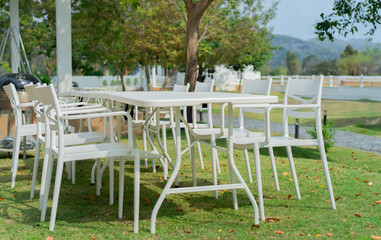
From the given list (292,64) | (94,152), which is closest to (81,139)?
(94,152)

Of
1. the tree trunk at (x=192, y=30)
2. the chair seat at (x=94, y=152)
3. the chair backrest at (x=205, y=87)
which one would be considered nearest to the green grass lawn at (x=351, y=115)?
the tree trunk at (x=192, y=30)

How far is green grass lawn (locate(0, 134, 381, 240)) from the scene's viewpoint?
2945mm

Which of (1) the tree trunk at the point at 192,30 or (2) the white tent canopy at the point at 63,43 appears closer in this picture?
(2) the white tent canopy at the point at 63,43

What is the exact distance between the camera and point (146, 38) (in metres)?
15.8

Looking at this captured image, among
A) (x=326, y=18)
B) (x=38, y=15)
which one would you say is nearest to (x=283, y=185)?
(x=326, y=18)

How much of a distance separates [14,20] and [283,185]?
21.9 feet

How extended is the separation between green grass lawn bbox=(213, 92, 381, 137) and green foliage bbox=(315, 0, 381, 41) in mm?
6062

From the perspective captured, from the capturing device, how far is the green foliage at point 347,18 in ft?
26.2

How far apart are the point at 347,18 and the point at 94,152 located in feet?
21.0

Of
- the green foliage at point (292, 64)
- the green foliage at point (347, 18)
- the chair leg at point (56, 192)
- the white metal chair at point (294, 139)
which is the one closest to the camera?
the chair leg at point (56, 192)

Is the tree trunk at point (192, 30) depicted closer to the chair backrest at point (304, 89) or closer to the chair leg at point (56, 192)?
the chair backrest at point (304, 89)

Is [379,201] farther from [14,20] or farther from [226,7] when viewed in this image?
[226,7]

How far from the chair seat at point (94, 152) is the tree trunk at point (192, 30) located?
5723 mm

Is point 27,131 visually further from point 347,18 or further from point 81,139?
point 347,18
